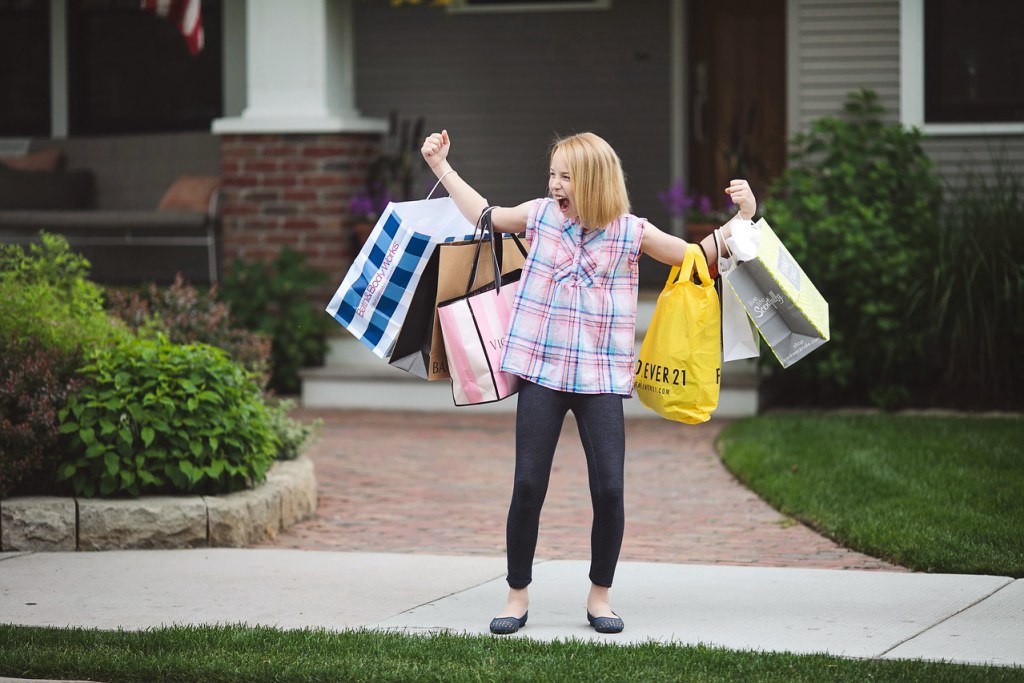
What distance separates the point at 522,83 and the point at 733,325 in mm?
8712

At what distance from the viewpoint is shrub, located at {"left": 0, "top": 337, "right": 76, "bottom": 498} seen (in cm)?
617

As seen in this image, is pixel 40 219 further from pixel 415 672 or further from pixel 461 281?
pixel 415 672

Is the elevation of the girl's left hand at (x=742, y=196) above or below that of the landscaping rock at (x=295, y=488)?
above

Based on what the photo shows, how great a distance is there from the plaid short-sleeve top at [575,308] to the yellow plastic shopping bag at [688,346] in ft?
0.40

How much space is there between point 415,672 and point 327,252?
6.96 m

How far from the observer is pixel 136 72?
13219mm

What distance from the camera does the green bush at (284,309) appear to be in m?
10.5

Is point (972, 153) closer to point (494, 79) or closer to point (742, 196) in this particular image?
point (494, 79)

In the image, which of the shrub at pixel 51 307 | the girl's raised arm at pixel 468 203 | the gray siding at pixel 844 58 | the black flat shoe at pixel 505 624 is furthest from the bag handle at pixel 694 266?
the gray siding at pixel 844 58

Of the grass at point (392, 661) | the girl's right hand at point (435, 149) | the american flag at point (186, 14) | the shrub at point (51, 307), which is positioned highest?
the american flag at point (186, 14)

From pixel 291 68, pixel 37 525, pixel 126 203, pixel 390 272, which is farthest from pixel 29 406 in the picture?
pixel 126 203

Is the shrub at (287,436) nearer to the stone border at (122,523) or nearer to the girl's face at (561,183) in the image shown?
the stone border at (122,523)

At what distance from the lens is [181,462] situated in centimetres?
622

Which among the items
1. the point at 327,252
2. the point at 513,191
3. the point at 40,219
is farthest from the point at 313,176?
the point at 513,191
